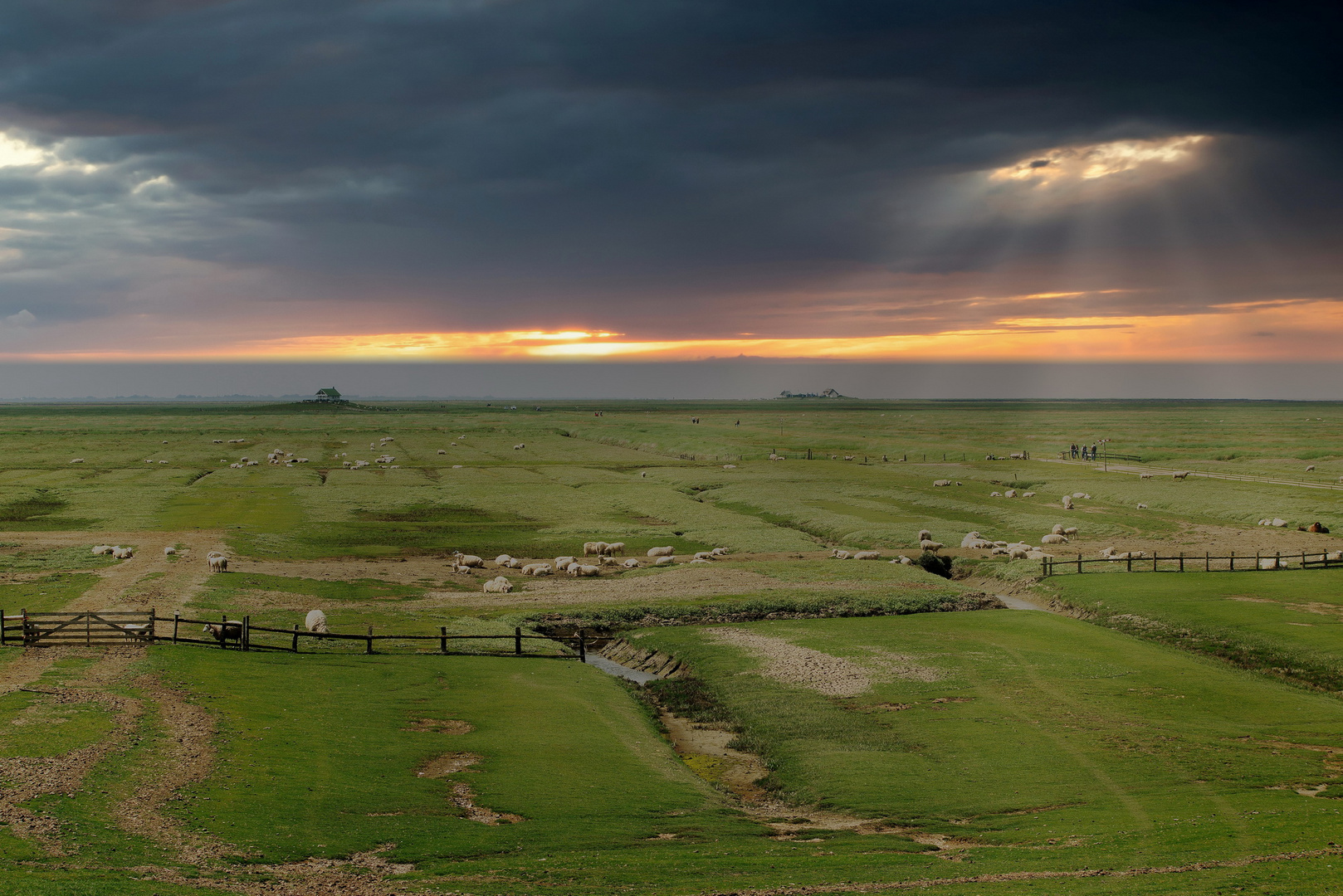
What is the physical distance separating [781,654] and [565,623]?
1384 centimetres

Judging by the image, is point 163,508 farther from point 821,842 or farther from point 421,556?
point 821,842

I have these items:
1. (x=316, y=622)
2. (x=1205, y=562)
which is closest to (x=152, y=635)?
(x=316, y=622)

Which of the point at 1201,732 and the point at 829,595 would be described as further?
the point at 829,595

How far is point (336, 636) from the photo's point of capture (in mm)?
38094

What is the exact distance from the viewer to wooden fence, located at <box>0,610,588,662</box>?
3397 cm

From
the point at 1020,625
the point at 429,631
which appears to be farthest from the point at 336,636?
the point at 1020,625

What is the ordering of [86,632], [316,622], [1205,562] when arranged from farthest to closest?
[1205,562] → [316,622] → [86,632]

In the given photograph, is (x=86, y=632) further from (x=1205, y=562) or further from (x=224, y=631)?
(x=1205, y=562)

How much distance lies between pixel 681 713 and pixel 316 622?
1898 centimetres

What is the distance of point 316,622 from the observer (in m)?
40.9

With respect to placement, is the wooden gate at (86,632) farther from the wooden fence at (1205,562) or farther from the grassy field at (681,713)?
the wooden fence at (1205,562)

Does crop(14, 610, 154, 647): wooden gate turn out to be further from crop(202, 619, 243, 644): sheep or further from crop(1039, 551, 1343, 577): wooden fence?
crop(1039, 551, 1343, 577): wooden fence

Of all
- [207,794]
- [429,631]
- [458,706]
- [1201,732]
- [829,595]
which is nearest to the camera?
[207,794]

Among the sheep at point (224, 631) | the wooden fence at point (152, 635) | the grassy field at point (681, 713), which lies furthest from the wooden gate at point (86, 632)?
the sheep at point (224, 631)
